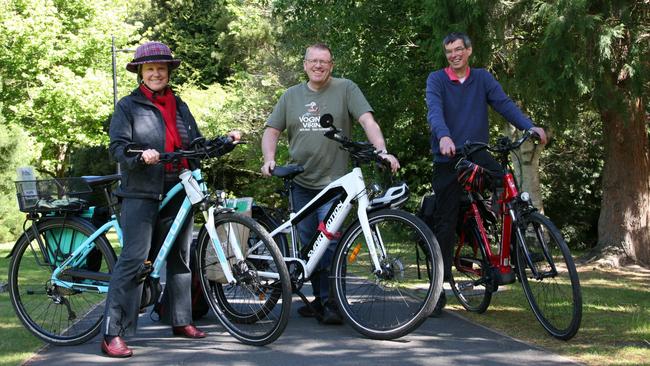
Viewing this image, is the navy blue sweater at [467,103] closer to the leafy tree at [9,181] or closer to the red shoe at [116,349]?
the red shoe at [116,349]

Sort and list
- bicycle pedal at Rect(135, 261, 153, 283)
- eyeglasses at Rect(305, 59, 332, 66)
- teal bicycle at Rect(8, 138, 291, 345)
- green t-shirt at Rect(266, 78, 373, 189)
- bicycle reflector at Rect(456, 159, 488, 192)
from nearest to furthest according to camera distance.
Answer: bicycle pedal at Rect(135, 261, 153, 283)
teal bicycle at Rect(8, 138, 291, 345)
bicycle reflector at Rect(456, 159, 488, 192)
eyeglasses at Rect(305, 59, 332, 66)
green t-shirt at Rect(266, 78, 373, 189)

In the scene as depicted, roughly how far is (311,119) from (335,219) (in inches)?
36.8

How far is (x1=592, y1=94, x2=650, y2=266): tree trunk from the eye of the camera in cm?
1206

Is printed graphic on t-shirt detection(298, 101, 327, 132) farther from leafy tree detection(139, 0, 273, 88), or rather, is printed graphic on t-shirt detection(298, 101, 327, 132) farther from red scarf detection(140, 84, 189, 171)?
leafy tree detection(139, 0, 273, 88)

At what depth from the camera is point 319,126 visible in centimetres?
662

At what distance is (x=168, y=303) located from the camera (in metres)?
6.47

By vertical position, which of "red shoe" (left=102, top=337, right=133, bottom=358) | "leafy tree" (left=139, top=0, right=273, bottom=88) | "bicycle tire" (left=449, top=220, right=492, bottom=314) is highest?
"leafy tree" (left=139, top=0, right=273, bottom=88)

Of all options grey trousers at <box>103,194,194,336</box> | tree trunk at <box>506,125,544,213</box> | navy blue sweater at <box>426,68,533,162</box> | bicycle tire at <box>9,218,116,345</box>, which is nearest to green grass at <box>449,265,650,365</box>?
navy blue sweater at <box>426,68,533,162</box>

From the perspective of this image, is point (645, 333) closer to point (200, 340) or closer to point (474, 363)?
point (474, 363)

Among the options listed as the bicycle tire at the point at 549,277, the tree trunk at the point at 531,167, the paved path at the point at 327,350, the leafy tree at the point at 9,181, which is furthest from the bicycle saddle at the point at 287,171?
the leafy tree at the point at 9,181

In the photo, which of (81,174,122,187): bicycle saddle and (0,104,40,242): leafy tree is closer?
(81,174,122,187): bicycle saddle

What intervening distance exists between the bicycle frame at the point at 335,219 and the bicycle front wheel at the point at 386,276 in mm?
39

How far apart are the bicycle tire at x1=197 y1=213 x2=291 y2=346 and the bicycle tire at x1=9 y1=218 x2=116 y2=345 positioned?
0.71 m

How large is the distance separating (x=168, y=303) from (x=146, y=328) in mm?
248
